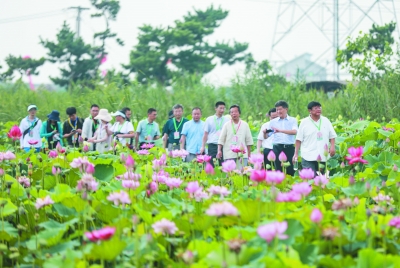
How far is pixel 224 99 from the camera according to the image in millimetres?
15750

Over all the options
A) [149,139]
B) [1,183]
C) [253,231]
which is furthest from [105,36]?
[253,231]

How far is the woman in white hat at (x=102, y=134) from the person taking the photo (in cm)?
949

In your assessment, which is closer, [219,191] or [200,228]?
[200,228]

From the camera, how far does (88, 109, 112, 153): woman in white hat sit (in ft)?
31.1

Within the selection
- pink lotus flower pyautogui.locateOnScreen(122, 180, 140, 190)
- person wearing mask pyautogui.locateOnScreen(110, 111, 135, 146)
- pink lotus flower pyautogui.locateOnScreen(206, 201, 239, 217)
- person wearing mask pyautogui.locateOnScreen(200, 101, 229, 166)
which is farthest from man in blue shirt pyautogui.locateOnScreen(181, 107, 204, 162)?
pink lotus flower pyautogui.locateOnScreen(206, 201, 239, 217)

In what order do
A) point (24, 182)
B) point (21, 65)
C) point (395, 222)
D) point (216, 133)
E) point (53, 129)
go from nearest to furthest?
point (395, 222) < point (24, 182) < point (216, 133) < point (53, 129) < point (21, 65)

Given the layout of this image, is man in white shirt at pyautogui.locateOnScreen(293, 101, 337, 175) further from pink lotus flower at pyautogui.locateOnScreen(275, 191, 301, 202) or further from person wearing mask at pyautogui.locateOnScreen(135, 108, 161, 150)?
pink lotus flower at pyautogui.locateOnScreen(275, 191, 301, 202)

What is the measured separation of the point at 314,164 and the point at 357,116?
21.2 ft

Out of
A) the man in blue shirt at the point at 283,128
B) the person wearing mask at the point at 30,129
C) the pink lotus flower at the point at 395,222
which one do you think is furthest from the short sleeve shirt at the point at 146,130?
the pink lotus flower at the point at 395,222

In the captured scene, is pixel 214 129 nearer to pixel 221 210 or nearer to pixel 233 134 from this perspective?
pixel 233 134

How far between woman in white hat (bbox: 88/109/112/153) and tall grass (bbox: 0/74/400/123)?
11.6ft

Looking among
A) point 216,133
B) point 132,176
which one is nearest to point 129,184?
point 132,176

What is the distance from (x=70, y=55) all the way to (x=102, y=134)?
63.1ft

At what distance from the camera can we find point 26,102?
1656 cm
